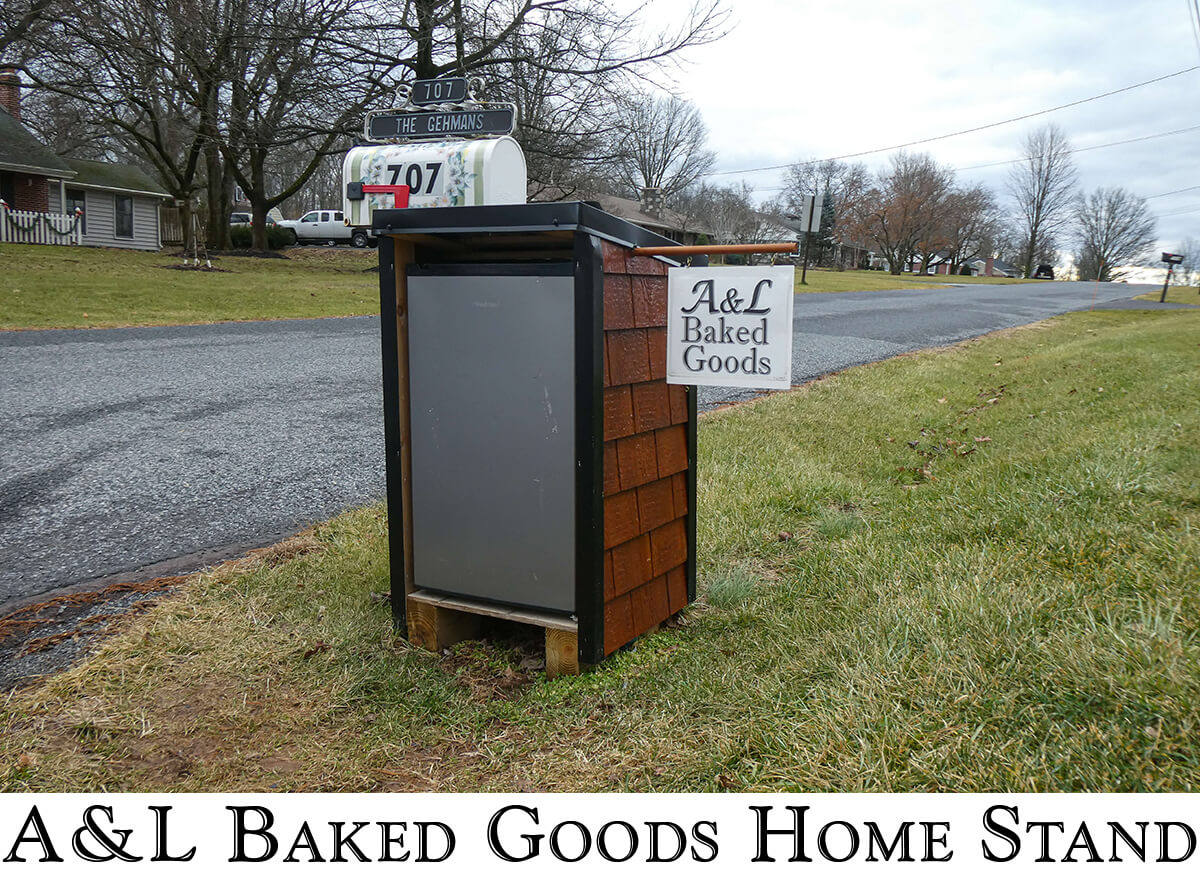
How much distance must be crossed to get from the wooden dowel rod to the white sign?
0.06 m

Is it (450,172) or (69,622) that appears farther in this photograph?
(450,172)

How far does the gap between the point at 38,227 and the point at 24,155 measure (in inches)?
109

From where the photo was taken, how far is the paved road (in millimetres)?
3879

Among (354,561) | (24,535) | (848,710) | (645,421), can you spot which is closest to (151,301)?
(24,535)

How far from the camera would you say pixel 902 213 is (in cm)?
6550

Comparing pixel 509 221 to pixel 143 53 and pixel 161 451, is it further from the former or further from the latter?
pixel 143 53

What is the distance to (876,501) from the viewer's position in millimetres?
4730

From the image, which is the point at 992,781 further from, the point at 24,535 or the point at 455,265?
the point at 24,535

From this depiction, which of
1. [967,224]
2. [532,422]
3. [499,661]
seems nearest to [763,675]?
[499,661]

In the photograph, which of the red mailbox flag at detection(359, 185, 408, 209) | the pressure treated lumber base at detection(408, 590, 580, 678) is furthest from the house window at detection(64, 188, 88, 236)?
the pressure treated lumber base at detection(408, 590, 580, 678)

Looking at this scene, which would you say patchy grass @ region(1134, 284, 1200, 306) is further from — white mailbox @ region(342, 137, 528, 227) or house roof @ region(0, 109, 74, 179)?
house roof @ region(0, 109, 74, 179)

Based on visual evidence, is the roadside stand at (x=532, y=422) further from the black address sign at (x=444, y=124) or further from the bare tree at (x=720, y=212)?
the bare tree at (x=720, y=212)

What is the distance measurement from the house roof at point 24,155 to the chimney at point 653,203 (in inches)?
1587

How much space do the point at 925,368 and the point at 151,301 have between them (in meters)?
11.6
